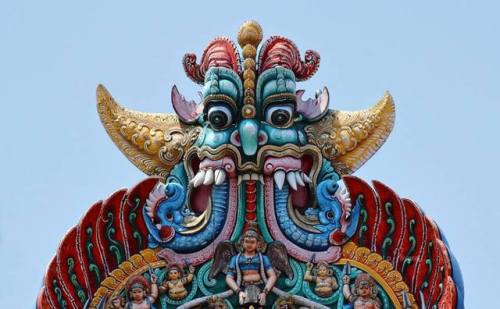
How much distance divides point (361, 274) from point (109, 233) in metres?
3.21

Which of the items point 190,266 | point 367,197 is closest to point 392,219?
point 367,197

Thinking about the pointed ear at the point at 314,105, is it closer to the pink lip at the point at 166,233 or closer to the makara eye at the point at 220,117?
the makara eye at the point at 220,117

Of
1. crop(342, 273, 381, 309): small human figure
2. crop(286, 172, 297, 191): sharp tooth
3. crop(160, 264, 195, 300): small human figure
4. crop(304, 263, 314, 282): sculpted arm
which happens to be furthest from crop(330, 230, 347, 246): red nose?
crop(160, 264, 195, 300): small human figure

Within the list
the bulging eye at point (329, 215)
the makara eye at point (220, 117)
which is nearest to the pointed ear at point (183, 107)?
the makara eye at point (220, 117)

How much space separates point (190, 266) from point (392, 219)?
8.54ft

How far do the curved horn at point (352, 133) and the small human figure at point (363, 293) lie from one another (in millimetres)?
1628

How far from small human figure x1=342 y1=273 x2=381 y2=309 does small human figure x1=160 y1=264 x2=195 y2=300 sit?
196cm

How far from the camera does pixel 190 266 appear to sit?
3123cm

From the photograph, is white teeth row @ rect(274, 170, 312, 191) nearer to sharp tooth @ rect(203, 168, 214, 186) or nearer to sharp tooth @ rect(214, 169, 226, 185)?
sharp tooth @ rect(214, 169, 226, 185)

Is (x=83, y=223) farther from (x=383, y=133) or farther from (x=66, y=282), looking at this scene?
(x=383, y=133)

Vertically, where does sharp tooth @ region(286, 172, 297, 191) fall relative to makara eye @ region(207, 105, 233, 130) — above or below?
below

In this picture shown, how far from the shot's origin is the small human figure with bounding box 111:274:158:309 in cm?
3097

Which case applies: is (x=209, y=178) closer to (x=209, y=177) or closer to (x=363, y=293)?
(x=209, y=177)

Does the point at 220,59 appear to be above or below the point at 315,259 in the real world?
above
